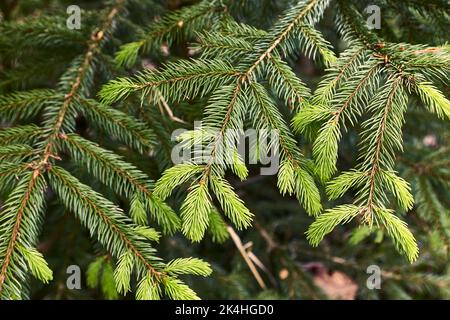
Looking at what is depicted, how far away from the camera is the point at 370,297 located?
2361mm

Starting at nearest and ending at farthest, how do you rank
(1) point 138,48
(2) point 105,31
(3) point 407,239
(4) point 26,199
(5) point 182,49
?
(3) point 407,239, (4) point 26,199, (1) point 138,48, (2) point 105,31, (5) point 182,49

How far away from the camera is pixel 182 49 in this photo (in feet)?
7.55

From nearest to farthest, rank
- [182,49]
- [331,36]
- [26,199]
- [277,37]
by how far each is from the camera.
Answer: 1. [26,199]
2. [277,37]
3. [182,49]
4. [331,36]

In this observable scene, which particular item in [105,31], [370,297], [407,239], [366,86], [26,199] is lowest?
[370,297]

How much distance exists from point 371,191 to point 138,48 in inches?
36.6

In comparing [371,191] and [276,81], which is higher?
[276,81]

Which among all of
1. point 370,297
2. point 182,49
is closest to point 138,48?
point 182,49

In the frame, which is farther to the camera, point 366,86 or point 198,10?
point 198,10

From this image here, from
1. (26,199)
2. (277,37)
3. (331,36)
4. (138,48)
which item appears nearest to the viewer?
(26,199)

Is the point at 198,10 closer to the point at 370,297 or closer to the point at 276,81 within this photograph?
the point at 276,81

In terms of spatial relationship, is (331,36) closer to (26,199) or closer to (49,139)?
(49,139)

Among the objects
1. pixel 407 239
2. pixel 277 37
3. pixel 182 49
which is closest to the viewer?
pixel 407 239

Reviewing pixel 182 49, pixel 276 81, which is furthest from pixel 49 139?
pixel 182 49

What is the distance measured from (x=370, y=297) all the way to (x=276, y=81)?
1393 mm
